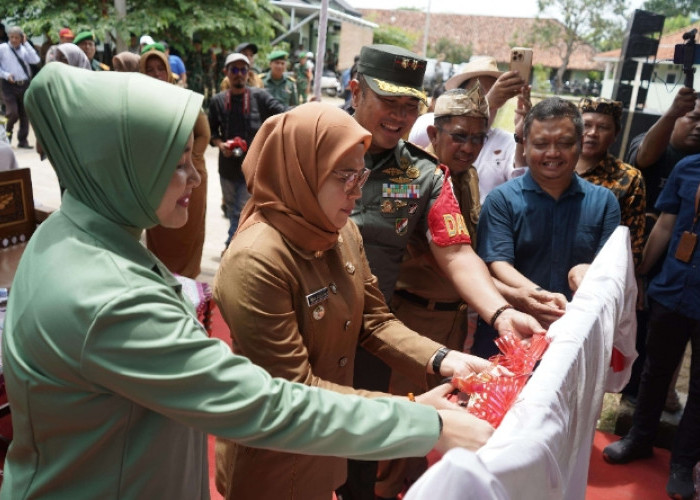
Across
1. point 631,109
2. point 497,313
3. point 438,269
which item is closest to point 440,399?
point 497,313

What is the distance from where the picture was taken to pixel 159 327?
1.01 m

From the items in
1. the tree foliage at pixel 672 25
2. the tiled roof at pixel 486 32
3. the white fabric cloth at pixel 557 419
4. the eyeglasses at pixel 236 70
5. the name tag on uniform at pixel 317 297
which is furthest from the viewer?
the tiled roof at pixel 486 32

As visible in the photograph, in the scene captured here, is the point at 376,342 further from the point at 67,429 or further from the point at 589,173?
the point at 589,173

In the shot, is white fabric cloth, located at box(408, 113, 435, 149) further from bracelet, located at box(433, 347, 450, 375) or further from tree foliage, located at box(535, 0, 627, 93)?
tree foliage, located at box(535, 0, 627, 93)

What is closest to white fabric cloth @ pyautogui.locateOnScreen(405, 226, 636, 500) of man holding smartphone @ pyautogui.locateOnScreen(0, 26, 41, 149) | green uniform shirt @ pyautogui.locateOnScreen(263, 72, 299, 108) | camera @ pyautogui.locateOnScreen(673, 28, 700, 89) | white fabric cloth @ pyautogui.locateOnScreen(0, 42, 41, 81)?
camera @ pyautogui.locateOnScreen(673, 28, 700, 89)

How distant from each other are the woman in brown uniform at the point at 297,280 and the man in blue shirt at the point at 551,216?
37.8 inches

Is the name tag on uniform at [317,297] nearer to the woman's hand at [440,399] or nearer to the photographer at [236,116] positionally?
the woman's hand at [440,399]

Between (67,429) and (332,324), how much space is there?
0.76m

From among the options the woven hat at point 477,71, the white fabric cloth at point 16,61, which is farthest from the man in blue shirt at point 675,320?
the white fabric cloth at point 16,61

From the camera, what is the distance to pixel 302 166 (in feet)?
5.19

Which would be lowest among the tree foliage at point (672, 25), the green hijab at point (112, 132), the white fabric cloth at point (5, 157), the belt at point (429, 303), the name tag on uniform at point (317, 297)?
the belt at point (429, 303)

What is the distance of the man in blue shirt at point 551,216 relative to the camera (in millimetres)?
2537

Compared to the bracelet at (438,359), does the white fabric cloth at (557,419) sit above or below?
above

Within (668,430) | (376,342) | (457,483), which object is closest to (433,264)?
(376,342)
